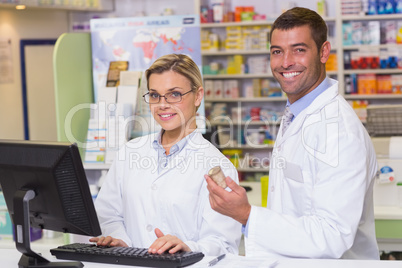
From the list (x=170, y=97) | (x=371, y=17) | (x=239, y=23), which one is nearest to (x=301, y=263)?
(x=170, y=97)

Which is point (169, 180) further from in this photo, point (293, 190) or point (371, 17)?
point (371, 17)

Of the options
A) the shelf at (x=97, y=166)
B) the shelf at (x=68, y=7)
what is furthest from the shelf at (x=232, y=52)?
the shelf at (x=97, y=166)

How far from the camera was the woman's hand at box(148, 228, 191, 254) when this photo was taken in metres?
1.97

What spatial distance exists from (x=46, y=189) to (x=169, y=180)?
0.54 metres

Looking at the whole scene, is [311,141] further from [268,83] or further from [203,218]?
[268,83]

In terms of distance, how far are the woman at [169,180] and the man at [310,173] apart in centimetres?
24

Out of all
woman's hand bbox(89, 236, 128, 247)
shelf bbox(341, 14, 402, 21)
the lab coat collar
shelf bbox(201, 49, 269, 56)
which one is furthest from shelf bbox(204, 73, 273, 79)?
woman's hand bbox(89, 236, 128, 247)

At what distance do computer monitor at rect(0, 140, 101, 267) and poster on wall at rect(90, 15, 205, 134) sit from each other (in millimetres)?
1999

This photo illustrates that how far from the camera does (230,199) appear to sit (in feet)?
6.13

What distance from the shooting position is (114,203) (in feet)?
7.99

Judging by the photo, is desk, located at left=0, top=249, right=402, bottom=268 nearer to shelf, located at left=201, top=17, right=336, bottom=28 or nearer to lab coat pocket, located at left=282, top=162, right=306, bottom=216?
lab coat pocket, located at left=282, top=162, right=306, bottom=216

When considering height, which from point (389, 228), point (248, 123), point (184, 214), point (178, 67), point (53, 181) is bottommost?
point (389, 228)

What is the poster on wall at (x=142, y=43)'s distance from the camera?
157 inches

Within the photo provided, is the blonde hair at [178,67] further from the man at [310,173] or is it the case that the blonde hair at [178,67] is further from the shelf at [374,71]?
the shelf at [374,71]
